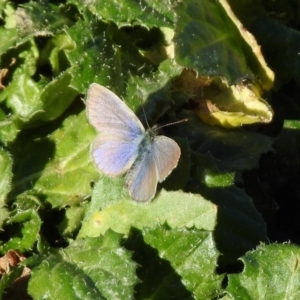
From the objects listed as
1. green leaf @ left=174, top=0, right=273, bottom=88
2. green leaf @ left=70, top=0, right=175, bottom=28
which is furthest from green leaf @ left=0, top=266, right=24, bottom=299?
green leaf @ left=70, top=0, right=175, bottom=28

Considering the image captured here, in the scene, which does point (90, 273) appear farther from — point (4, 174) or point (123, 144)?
point (4, 174)

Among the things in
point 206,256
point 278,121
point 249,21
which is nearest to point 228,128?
point 278,121

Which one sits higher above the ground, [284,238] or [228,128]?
[228,128]

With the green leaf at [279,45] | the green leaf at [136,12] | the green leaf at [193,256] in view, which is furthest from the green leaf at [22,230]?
the green leaf at [279,45]

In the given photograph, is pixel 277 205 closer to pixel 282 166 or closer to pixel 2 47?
pixel 282 166

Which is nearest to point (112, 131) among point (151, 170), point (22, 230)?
point (151, 170)

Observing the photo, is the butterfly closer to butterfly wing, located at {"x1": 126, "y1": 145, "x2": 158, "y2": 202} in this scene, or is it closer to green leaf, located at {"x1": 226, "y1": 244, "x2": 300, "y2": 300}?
butterfly wing, located at {"x1": 126, "y1": 145, "x2": 158, "y2": 202}

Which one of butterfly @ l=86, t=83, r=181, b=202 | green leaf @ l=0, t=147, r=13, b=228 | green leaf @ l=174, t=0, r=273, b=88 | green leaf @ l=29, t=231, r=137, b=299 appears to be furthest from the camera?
green leaf @ l=0, t=147, r=13, b=228
